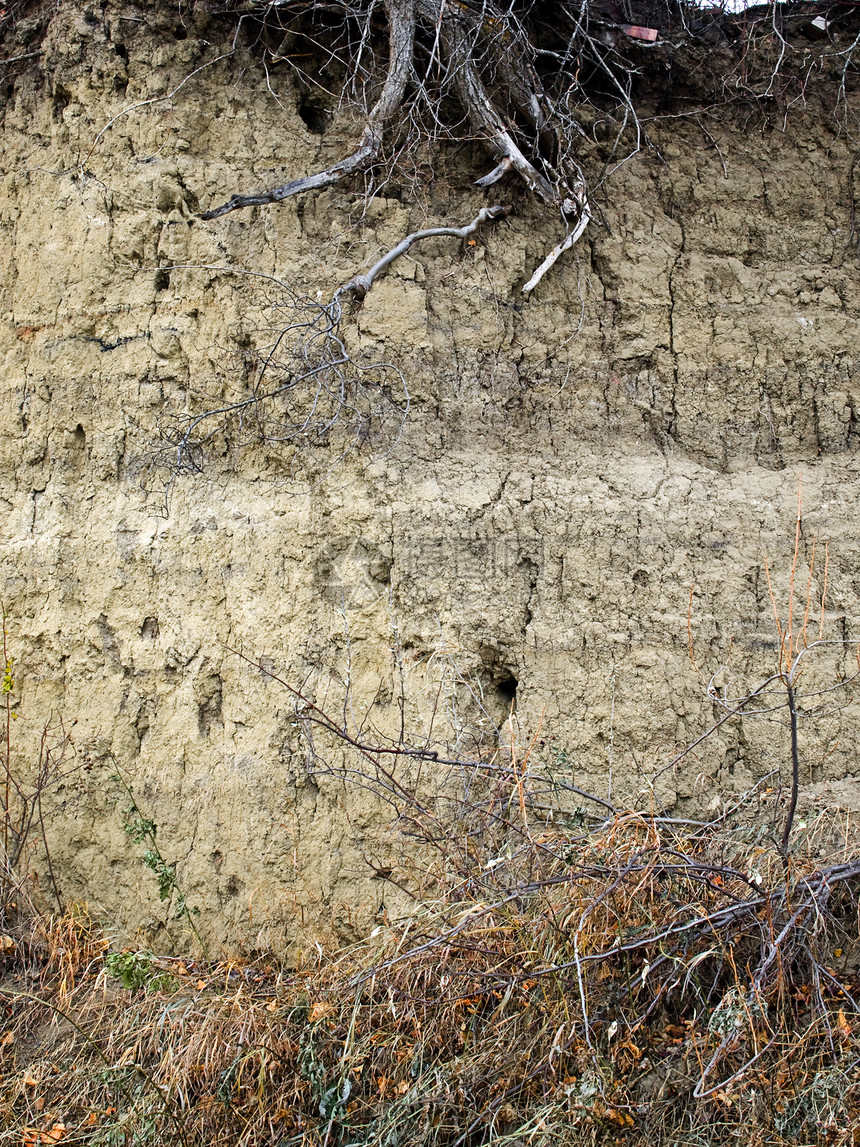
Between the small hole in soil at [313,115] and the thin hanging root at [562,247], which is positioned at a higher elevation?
the small hole in soil at [313,115]

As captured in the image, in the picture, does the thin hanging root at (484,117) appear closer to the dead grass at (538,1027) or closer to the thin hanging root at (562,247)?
the thin hanging root at (562,247)

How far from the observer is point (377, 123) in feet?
12.1

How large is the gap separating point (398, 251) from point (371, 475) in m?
0.86

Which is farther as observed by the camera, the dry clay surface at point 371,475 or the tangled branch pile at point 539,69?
the tangled branch pile at point 539,69

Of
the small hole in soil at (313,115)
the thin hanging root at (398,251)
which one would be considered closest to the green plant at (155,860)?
the thin hanging root at (398,251)

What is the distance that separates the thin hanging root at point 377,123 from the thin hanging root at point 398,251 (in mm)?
346

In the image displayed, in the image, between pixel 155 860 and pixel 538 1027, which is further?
pixel 155 860

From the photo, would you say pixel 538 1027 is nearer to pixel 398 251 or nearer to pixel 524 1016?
pixel 524 1016

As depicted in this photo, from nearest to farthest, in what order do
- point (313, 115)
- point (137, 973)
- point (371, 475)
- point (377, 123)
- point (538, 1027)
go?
1. point (538, 1027)
2. point (137, 973)
3. point (371, 475)
4. point (377, 123)
5. point (313, 115)

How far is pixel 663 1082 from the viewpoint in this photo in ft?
8.96

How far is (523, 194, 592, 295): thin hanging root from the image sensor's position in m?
3.69

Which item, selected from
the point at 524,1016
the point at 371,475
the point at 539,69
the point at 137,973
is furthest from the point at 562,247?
the point at 137,973

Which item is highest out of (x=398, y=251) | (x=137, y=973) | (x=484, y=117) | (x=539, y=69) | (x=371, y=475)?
(x=539, y=69)

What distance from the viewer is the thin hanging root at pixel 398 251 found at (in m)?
3.61
